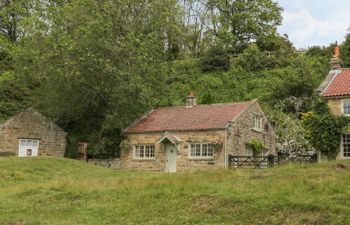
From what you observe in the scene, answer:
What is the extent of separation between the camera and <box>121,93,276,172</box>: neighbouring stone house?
31.7 meters

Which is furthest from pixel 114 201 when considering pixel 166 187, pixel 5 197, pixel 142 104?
pixel 142 104

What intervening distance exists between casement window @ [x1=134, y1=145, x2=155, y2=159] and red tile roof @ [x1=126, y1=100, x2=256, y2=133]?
127 centimetres

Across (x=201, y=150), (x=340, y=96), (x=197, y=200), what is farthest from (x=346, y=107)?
(x=197, y=200)

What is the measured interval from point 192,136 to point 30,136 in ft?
49.7

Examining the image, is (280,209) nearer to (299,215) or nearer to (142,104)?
(299,215)

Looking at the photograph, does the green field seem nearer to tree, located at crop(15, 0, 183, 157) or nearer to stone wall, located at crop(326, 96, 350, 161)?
stone wall, located at crop(326, 96, 350, 161)

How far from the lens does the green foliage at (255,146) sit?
33.9 metres

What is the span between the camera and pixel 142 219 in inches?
544

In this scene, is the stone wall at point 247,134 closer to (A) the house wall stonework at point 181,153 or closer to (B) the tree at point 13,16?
(A) the house wall stonework at point 181,153

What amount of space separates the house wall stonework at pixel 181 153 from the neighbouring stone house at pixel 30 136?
8139 millimetres

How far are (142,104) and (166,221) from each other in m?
24.8

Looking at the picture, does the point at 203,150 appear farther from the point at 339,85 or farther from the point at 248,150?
the point at 339,85

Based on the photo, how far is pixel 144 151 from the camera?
3466cm

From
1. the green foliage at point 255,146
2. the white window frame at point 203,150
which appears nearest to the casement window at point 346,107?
the green foliage at point 255,146
